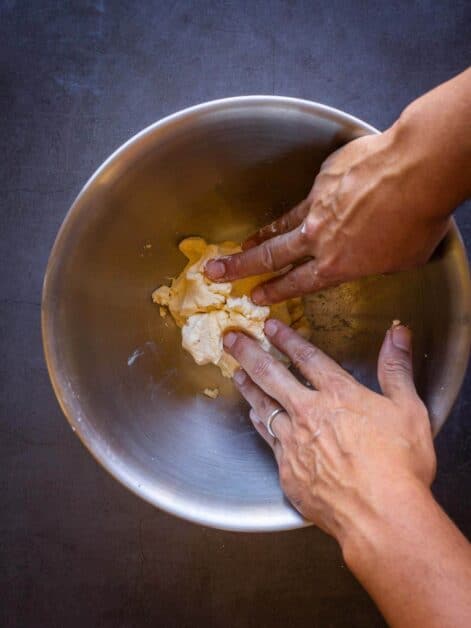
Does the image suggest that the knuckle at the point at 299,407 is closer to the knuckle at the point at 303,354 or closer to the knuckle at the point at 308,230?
the knuckle at the point at 303,354

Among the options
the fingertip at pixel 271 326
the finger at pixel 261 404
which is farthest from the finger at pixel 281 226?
the finger at pixel 261 404

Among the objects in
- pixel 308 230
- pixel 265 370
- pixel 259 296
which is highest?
pixel 308 230

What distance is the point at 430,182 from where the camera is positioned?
73 cm

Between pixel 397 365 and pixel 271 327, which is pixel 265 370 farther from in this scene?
pixel 397 365

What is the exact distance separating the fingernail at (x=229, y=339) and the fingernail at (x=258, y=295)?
8cm

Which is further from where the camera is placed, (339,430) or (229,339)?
(229,339)

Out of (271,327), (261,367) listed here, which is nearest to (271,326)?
(271,327)

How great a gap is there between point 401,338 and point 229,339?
0.32 m

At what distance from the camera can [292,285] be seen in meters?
0.94

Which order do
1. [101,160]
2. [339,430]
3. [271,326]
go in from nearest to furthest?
1. [339,430]
2. [271,326]
3. [101,160]

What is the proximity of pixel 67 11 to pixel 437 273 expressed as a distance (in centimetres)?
95

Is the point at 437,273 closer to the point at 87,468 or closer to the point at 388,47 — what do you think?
the point at 388,47

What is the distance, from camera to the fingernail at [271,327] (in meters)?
1.00

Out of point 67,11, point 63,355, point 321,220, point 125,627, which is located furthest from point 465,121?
point 125,627
